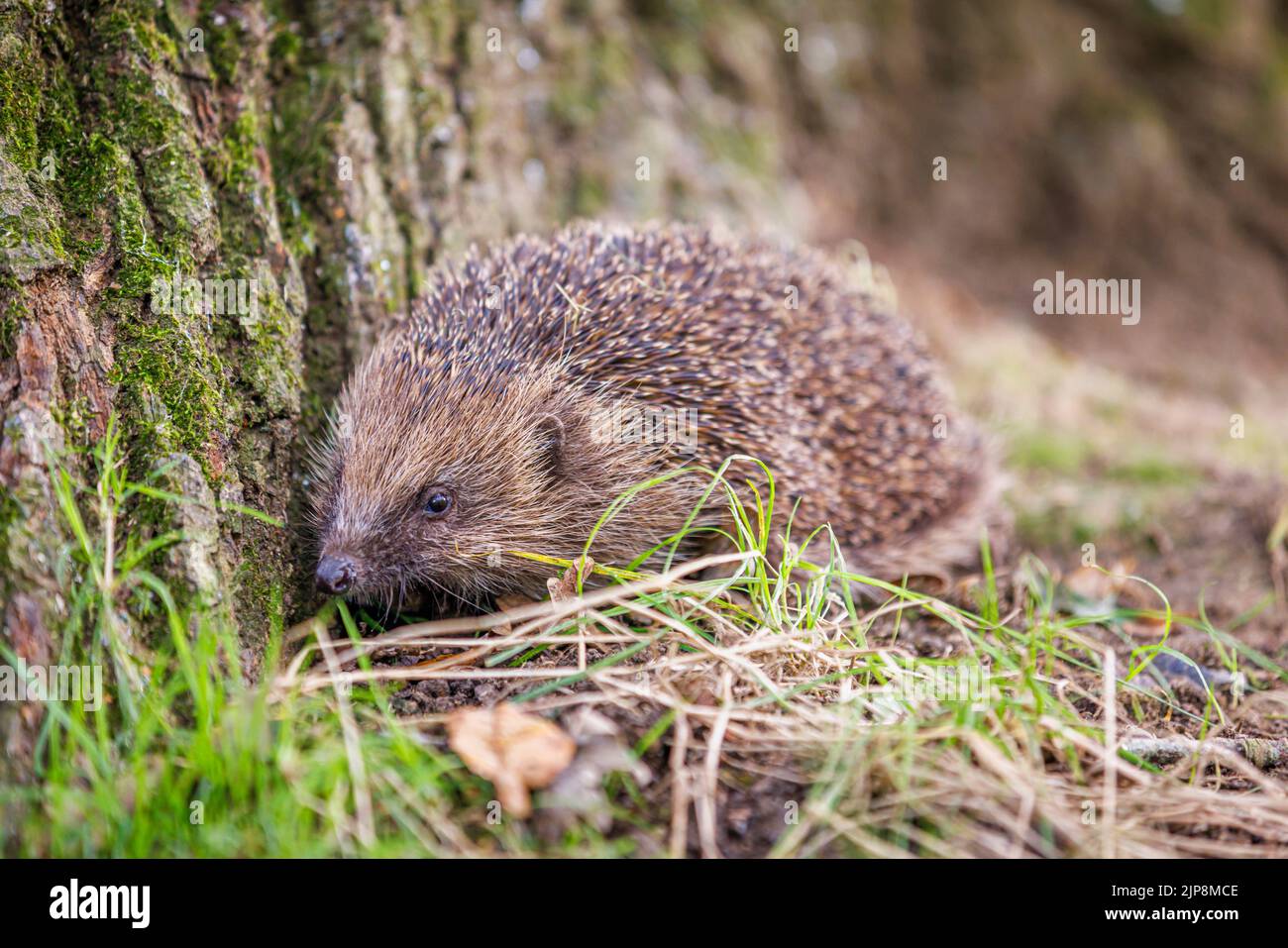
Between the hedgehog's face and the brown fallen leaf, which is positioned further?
the hedgehog's face

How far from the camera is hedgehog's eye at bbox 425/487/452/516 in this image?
4.64 meters

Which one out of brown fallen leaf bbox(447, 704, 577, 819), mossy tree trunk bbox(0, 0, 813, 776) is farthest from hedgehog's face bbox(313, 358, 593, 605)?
brown fallen leaf bbox(447, 704, 577, 819)

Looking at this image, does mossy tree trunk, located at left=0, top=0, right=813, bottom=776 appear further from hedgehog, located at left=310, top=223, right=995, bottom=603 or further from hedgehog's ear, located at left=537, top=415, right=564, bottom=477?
hedgehog's ear, located at left=537, top=415, right=564, bottom=477

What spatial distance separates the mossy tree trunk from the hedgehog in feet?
1.14

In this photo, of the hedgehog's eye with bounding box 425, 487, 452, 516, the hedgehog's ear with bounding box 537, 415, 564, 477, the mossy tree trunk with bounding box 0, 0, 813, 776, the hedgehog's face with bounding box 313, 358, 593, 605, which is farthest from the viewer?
the hedgehog's ear with bounding box 537, 415, 564, 477

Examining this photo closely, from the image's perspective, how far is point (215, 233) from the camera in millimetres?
4480

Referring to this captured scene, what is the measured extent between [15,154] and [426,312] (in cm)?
168

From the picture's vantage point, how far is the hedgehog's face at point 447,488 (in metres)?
4.51

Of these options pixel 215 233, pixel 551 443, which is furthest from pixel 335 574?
pixel 215 233

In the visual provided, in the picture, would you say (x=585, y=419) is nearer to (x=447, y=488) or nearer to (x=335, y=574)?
(x=447, y=488)

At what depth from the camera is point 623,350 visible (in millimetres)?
4871

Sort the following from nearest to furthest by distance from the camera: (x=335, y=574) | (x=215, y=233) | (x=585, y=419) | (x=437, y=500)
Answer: (x=335, y=574), (x=215, y=233), (x=437, y=500), (x=585, y=419)

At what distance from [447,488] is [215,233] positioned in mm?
1392

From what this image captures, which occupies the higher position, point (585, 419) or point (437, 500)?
point (585, 419)
